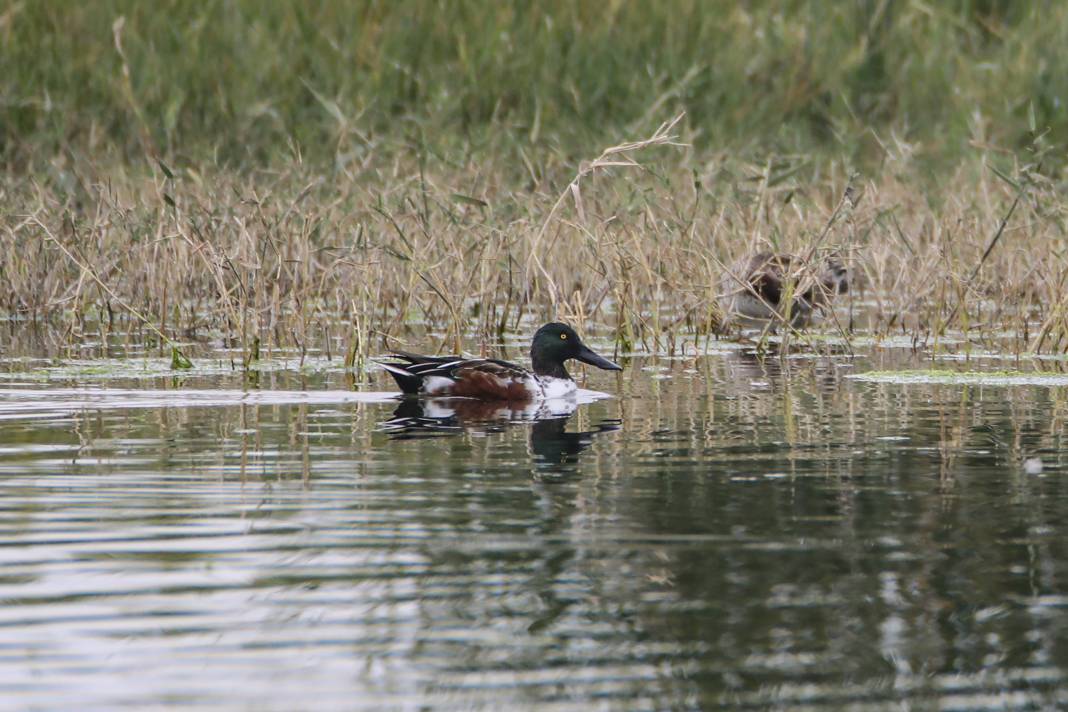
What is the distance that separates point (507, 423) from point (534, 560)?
140 inches

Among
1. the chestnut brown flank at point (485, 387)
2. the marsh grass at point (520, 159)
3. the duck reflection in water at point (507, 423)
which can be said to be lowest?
the duck reflection in water at point (507, 423)

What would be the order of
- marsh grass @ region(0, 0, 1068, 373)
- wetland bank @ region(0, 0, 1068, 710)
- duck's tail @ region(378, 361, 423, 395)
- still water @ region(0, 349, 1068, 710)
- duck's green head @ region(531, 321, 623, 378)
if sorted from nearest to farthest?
still water @ region(0, 349, 1068, 710) < wetland bank @ region(0, 0, 1068, 710) < duck's tail @ region(378, 361, 423, 395) < duck's green head @ region(531, 321, 623, 378) < marsh grass @ region(0, 0, 1068, 373)

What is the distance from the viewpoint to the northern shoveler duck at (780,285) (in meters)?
11.2

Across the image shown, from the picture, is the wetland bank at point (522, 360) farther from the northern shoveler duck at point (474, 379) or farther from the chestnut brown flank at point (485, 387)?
the chestnut brown flank at point (485, 387)

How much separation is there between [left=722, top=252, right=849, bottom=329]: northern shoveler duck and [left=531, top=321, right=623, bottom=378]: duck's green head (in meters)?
1.16

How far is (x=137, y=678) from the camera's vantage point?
4.10m

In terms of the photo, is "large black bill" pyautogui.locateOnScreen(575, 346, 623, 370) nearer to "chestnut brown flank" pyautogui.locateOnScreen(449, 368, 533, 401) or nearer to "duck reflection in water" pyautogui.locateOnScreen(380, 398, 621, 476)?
"duck reflection in water" pyautogui.locateOnScreen(380, 398, 621, 476)

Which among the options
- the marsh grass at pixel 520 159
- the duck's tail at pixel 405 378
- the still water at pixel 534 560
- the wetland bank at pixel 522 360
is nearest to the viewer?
the still water at pixel 534 560

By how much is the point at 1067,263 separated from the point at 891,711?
7927 mm

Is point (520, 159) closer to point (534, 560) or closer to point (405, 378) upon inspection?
point (405, 378)

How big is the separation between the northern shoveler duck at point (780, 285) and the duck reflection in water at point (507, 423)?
1.96m

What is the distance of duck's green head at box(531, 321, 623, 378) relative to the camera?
32.9 ft

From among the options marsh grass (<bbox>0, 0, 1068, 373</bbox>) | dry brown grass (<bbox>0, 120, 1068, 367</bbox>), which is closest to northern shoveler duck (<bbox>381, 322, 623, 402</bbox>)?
dry brown grass (<bbox>0, 120, 1068, 367</bbox>)

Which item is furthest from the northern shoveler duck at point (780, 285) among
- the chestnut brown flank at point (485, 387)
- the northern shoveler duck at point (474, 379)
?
the chestnut brown flank at point (485, 387)
